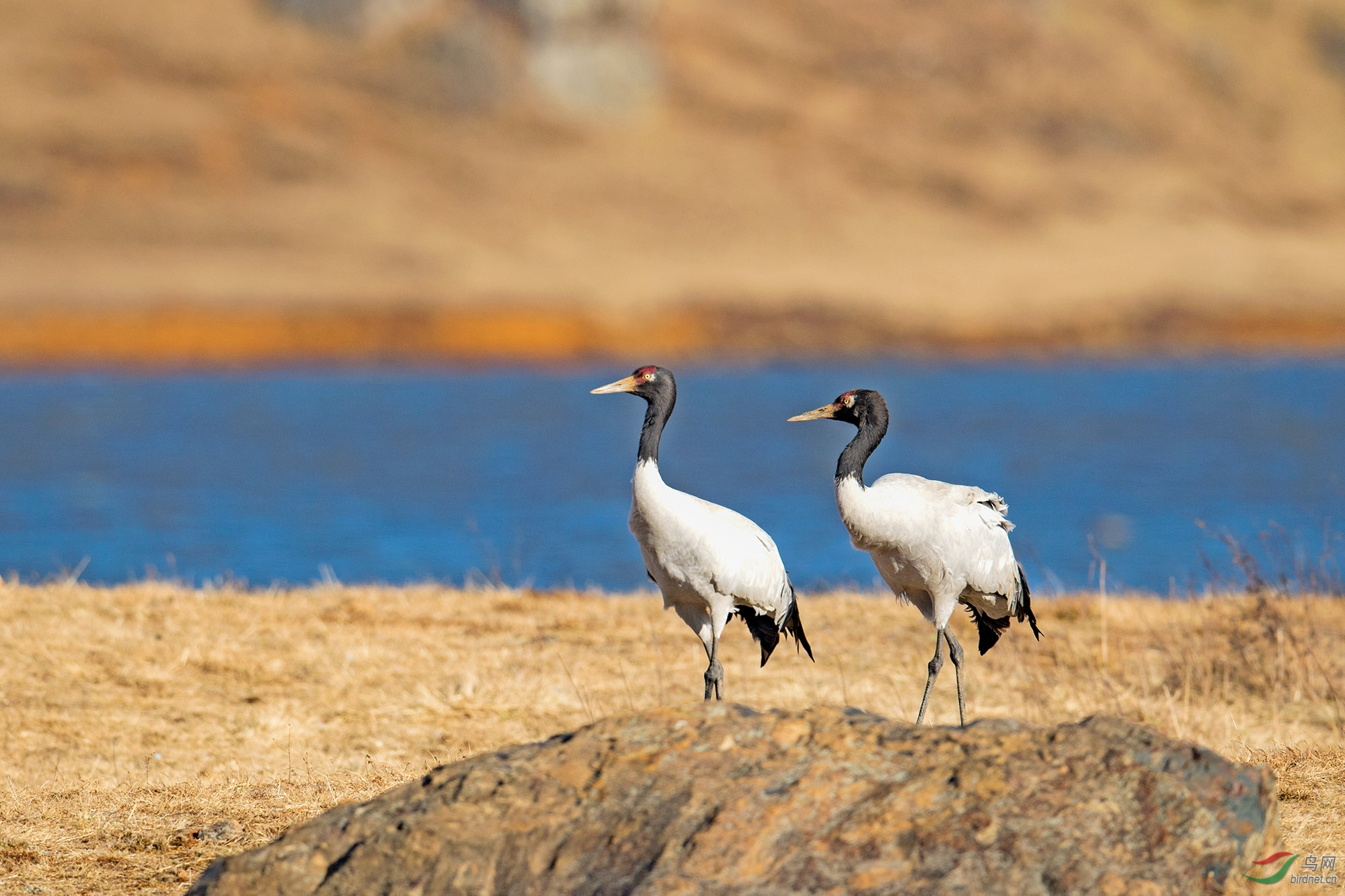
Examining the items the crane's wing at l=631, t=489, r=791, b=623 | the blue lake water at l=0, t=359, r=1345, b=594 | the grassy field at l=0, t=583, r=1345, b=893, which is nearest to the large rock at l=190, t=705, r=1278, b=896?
the grassy field at l=0, t=583, r=1345, b=893

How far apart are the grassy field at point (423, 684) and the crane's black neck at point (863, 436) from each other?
4.23 feet

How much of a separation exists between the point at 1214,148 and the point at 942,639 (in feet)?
255

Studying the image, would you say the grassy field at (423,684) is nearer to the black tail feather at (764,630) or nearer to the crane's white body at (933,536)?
the black tail feather at (764,630)

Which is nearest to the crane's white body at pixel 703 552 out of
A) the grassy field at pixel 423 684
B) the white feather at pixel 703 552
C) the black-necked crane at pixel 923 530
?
the white feather at pixel 703 552

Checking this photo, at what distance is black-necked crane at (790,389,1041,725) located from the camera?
8469 mm

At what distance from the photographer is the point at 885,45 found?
8650 centimetres

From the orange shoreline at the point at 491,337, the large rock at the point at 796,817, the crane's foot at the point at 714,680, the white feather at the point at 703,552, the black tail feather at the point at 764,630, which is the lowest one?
the large rock at the point at 796,817

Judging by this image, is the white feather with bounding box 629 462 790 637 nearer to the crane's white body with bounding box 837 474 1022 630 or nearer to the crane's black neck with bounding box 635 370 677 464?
the crane's black neck with bounding box 635 370 677 464

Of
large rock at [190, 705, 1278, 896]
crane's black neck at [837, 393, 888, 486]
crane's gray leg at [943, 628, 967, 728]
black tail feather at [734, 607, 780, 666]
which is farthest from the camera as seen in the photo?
black tail feather at [734, 607, 780, 666]

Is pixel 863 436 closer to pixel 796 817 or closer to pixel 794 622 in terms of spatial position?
pixel 794 622

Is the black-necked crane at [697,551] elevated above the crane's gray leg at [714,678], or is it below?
above

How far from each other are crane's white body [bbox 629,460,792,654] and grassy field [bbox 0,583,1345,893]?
1.93 ft

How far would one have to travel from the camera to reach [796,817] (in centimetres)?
529

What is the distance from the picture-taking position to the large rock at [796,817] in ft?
16.8
